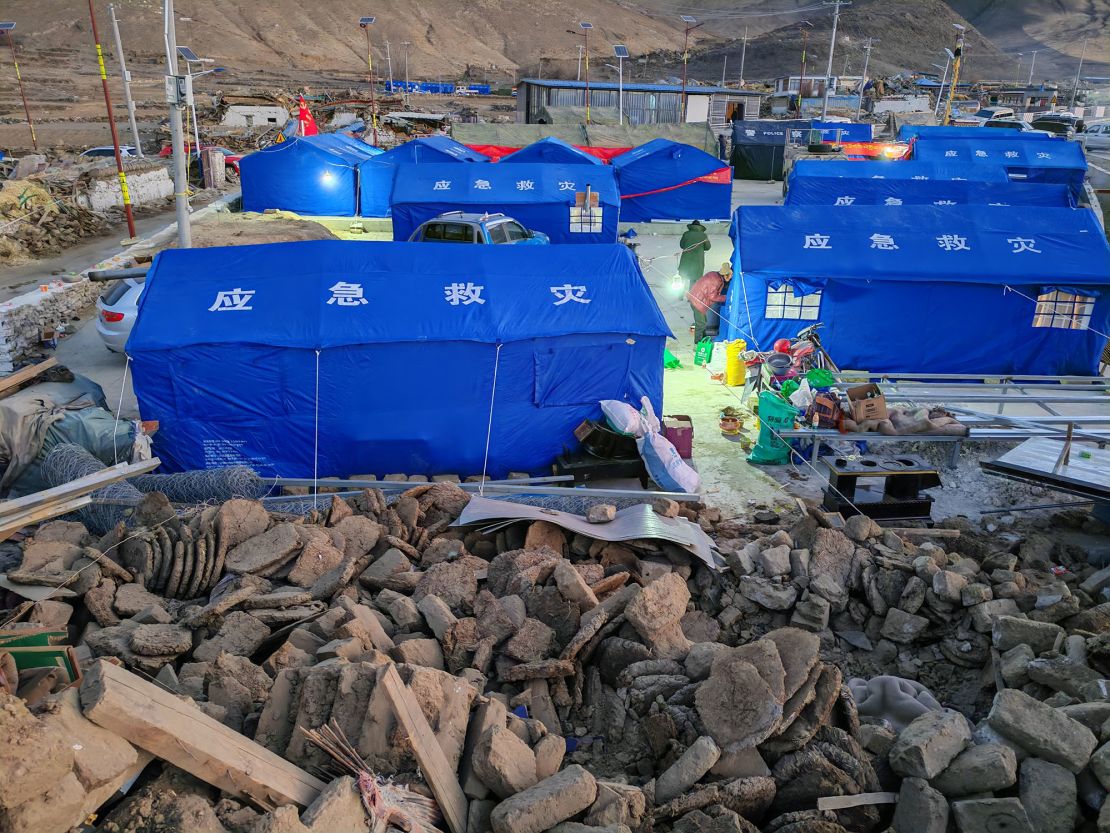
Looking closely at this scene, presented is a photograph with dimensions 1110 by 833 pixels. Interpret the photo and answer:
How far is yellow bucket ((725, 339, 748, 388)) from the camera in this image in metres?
13.1

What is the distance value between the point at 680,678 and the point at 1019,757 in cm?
193

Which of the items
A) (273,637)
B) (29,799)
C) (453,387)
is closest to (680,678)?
(273,637)

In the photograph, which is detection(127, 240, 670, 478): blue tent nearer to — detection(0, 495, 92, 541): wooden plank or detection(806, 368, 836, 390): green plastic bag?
detection(806, 368, 836, 390): green plastic bag

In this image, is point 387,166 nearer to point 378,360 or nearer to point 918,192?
point 918,192

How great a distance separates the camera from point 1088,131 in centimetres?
5584

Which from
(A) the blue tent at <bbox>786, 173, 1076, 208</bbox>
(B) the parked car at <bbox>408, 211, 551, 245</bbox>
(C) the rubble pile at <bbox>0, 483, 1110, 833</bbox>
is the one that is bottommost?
(C) the rubble pile at <bbox>0, 483, 1110, 833</bbox>

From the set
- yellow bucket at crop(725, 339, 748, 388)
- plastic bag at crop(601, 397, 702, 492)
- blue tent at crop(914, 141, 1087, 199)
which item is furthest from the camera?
blue tent at crop(914, 141, 1087, 199)

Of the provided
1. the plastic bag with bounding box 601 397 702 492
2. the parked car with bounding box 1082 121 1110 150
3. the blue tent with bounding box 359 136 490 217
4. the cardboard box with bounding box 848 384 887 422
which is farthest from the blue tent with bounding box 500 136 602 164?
the parked car with bounding box 1082 121 1110 150

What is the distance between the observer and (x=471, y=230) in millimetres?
16375

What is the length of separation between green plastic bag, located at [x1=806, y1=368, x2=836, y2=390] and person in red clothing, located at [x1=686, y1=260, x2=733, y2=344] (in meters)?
2.98

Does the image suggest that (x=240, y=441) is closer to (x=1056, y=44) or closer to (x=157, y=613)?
(x=157, y=613)

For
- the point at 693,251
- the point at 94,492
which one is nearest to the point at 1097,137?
the point at 693,251

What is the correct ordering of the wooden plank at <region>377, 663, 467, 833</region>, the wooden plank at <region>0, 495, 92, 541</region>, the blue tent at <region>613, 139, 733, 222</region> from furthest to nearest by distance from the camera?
the blue tent at <region>613, 139, 733, 222</region>, the wooden plank at <region>0, 495, 92, 541</region>, the wooden plank at <region>377, 663, 467, 833</region>

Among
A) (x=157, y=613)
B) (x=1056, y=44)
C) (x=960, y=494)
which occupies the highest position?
(x=1056, y=44)
